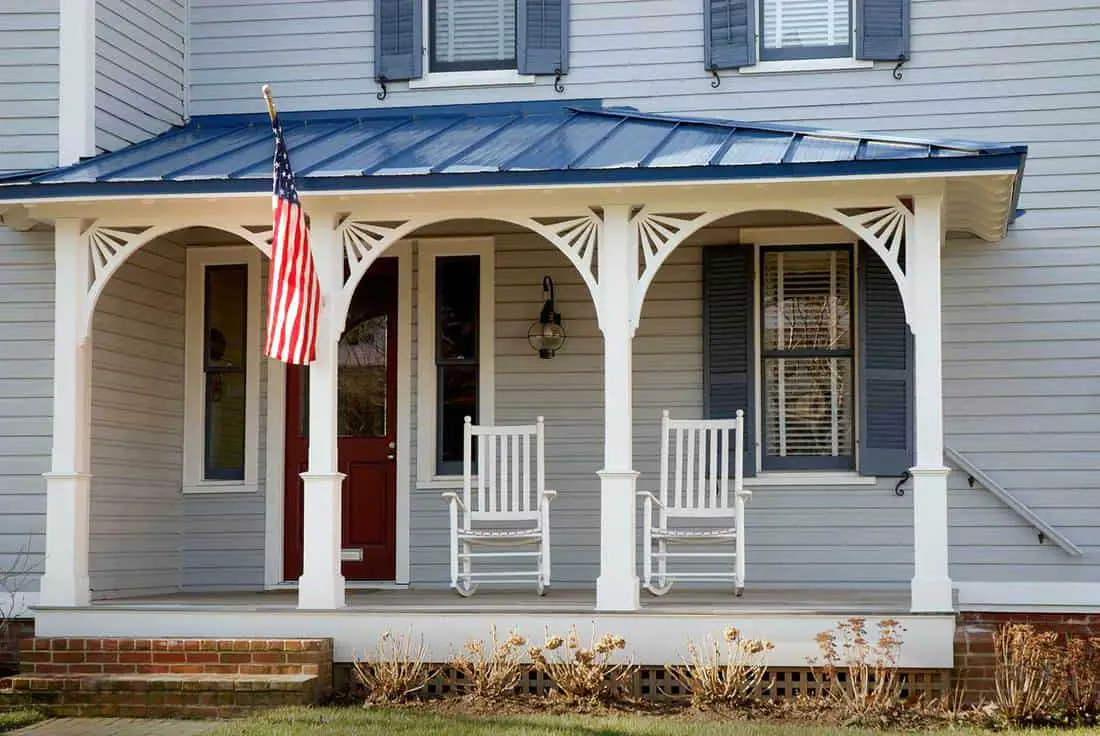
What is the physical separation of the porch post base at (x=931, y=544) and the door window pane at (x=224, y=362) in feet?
15.7

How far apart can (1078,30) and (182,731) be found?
6.81 meters

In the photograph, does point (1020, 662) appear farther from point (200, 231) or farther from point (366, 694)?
point (200, 231)

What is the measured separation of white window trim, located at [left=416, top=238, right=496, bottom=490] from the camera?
10211mm

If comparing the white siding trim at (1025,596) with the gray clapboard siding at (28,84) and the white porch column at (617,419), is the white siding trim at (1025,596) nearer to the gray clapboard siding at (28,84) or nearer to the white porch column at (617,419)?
the white porch column at (617,419)

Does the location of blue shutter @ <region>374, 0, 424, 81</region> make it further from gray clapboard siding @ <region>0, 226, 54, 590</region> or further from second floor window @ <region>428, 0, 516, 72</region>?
gray clapboard siding @ <region>0, 226, 54, 590</region>

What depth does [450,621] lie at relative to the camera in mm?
8164

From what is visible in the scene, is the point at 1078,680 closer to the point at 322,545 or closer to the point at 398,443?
the point at 322,545

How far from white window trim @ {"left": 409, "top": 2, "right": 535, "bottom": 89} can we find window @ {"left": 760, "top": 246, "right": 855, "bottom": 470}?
2.17 metres

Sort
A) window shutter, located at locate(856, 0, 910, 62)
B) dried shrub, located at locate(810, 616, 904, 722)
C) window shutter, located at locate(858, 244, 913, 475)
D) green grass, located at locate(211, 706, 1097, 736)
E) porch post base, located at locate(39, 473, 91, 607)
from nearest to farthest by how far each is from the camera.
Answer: green grass, located at locate(211, 706, 1097, 736), dried shrub, located at locate(810, 616, 904, 722), porch post base, located at locate(39, 473, 91, 607), window shutter, located at locate(858, 244, 913, 475), window shutter, located at locate(856, 0, 910, 62)

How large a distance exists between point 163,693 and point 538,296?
3.72 meters

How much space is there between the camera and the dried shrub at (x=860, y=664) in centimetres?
743

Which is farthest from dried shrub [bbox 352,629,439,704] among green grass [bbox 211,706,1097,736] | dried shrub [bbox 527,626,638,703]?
dried shrub [bbox 527,626,638,703]

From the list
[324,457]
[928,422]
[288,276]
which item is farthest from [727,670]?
[288,276]

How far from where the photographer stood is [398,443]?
10.3 m
